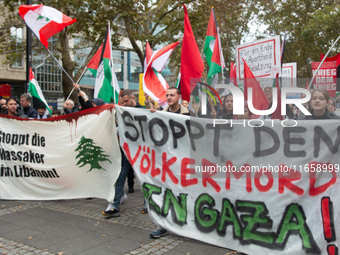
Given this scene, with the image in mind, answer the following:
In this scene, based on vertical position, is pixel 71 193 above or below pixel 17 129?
below

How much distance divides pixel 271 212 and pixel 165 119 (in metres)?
1.65

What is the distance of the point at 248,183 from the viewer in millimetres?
3598

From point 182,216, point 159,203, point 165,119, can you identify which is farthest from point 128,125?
point 182,216

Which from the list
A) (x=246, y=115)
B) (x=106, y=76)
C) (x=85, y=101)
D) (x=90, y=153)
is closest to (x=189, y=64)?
(x=106, y=76)

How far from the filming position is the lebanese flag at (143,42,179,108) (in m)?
5.00

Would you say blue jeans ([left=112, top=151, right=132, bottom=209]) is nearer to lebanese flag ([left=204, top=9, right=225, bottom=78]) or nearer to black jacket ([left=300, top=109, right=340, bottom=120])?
lebanese flag ([left=204, top=9, right=225, bottom=78])

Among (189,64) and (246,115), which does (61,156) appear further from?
(246,115)

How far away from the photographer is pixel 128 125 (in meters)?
4.75

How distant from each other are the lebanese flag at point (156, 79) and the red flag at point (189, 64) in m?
0.25

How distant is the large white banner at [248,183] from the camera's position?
3.27 m

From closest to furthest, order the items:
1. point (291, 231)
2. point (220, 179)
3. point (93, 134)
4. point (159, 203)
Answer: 1. point (291, 231)
2. point (220, 179)
3. point (159, 203)
4. point (93, 134)

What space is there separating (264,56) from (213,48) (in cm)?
102

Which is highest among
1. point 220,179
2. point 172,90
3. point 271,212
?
point 172,90

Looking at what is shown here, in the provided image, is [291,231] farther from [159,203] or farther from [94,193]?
[94,193]
